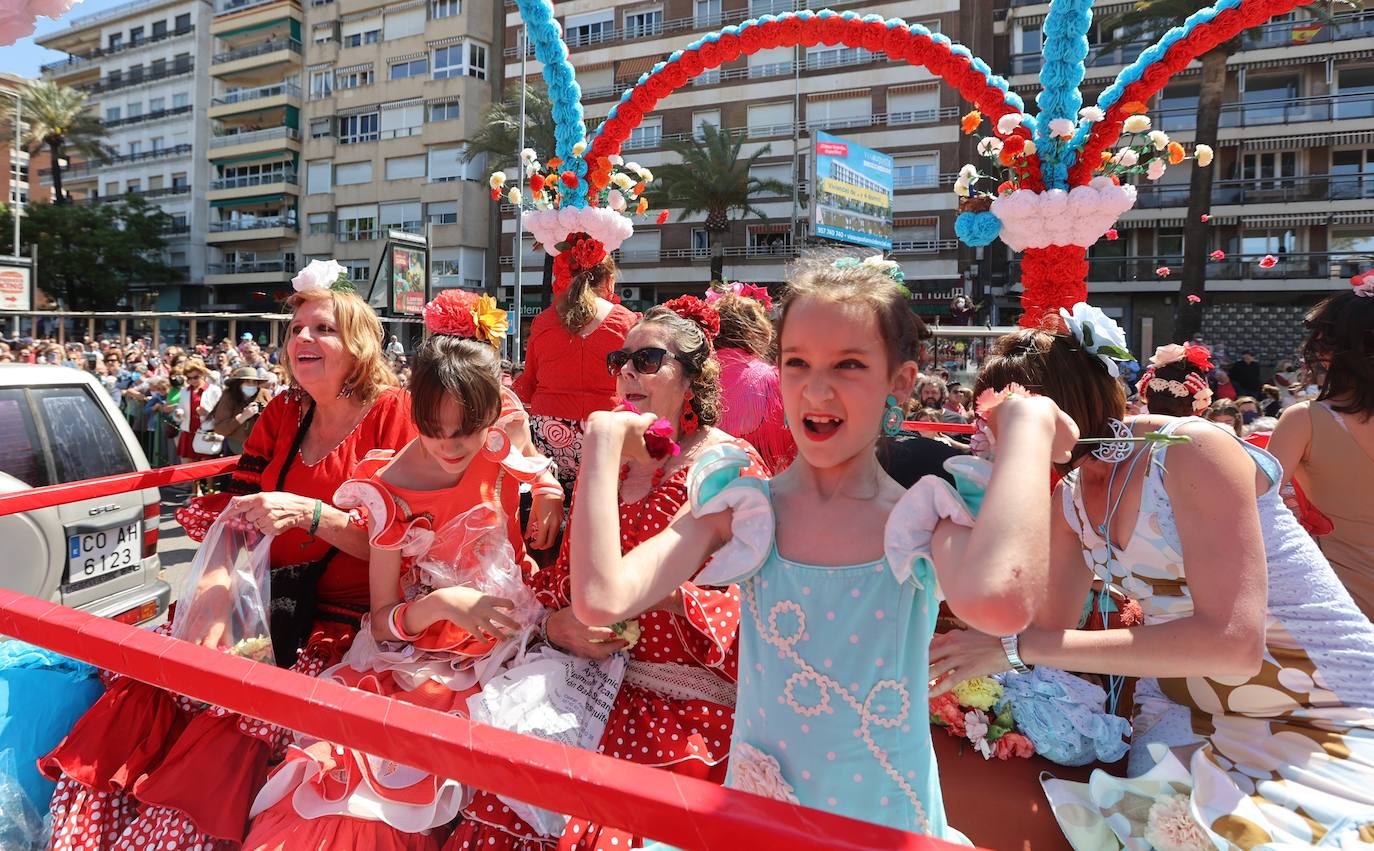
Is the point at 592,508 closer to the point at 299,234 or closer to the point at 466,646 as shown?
the point at 466,646

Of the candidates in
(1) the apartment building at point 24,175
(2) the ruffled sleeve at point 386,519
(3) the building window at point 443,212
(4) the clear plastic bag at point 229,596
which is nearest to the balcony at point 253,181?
(3) the building window at point 443,212

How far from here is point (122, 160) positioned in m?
46.3

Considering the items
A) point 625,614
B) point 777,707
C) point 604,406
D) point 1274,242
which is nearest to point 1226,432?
point 777,707

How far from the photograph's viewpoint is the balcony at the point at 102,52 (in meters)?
44.7

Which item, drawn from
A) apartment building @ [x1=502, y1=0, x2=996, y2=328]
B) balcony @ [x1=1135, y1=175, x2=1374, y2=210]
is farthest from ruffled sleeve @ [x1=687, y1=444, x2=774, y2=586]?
balcony @ [x1=1135, y1=175, x2=1374, y2=210]

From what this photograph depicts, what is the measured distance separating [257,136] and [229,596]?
46504mm

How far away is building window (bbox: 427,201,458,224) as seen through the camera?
37031 mm

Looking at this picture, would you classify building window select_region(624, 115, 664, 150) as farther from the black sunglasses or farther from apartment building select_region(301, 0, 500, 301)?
the black sunglasses

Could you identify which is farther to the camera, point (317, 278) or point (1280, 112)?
point (1280, 112)

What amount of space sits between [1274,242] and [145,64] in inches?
2165

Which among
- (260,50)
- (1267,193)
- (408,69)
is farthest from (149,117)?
(1267,193)

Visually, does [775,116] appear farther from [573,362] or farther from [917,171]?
[573,362]

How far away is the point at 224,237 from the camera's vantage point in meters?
42.5

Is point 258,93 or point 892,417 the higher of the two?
point 258,93
